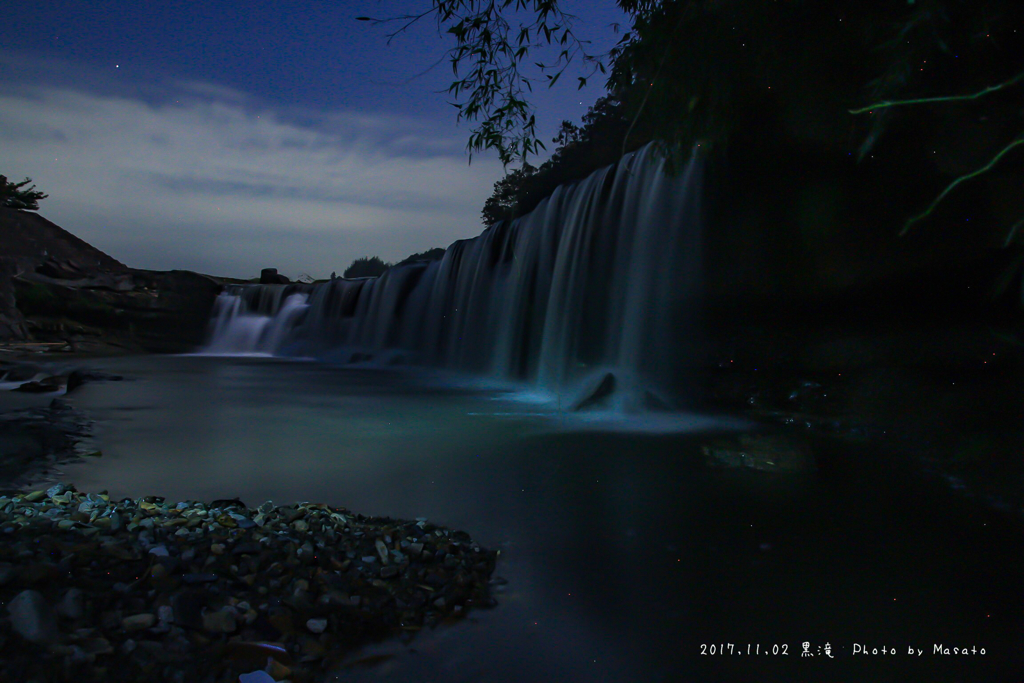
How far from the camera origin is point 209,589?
2156 mm

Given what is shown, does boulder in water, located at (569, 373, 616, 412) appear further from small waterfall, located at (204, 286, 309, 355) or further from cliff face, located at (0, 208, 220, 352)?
cliff face, located at (0, 208, 220, 352)

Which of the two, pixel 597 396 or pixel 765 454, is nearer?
A: pixel 765 454

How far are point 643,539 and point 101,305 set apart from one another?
24499 millimetres

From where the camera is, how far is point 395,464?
5.13 m

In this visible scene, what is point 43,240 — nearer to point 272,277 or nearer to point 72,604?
point 272,277

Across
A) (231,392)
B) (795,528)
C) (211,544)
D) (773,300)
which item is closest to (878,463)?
(795,528)

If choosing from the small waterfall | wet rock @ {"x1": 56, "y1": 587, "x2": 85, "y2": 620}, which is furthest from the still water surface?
the small waterfall

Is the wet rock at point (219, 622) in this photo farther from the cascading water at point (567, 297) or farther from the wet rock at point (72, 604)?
the cascading water at point (567, 297)

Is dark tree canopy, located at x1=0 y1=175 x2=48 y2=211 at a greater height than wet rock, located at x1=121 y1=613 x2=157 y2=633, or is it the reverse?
dark tree canopy, located at x1=0 y1=175 x2=48 y2=211

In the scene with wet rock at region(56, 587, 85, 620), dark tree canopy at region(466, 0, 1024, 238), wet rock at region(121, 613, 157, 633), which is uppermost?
dark tree canopy at region(466, 0, 1024, 238)

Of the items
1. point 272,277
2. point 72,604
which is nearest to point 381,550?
point 72,604

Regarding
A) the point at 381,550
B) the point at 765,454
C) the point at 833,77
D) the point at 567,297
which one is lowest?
the point at 381,550

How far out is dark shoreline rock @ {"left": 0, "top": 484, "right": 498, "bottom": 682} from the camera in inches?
70.3

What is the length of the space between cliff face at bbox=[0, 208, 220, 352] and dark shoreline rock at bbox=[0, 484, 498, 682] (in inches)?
858
